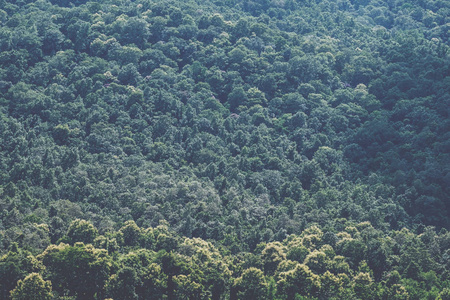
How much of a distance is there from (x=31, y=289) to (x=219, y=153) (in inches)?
1538

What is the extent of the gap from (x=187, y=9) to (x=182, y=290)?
7513 centimetres

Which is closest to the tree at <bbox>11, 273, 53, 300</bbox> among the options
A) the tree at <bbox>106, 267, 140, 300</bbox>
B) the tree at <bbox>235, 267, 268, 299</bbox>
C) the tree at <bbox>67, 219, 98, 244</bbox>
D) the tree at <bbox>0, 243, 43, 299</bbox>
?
the tree at <bbox>0, 243, 43, 299</bbox>

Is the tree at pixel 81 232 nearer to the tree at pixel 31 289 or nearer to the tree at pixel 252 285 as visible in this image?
the tree at pixel 31 289

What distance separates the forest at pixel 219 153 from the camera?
62.7 meters

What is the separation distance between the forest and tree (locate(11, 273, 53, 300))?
4.7 inches

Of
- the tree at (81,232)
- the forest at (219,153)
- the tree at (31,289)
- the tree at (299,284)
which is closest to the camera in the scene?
the tree at (31,289)

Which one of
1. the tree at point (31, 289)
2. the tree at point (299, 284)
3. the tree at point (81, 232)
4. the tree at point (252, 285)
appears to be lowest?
the tree at point (81, 232)

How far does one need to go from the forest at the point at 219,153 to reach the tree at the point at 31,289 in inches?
4.7

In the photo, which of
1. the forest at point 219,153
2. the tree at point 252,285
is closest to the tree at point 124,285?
the forest at point 219,153

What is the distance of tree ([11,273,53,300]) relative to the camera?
5616cm

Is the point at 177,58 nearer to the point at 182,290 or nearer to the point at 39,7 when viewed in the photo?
the point at 39,7

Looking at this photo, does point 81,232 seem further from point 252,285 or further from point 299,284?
point 299,284

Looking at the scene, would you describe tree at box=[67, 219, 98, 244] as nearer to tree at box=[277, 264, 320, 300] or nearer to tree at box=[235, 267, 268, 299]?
tree at box=[235, 267, 268, 299]

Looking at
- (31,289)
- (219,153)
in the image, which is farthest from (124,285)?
(219,153)
